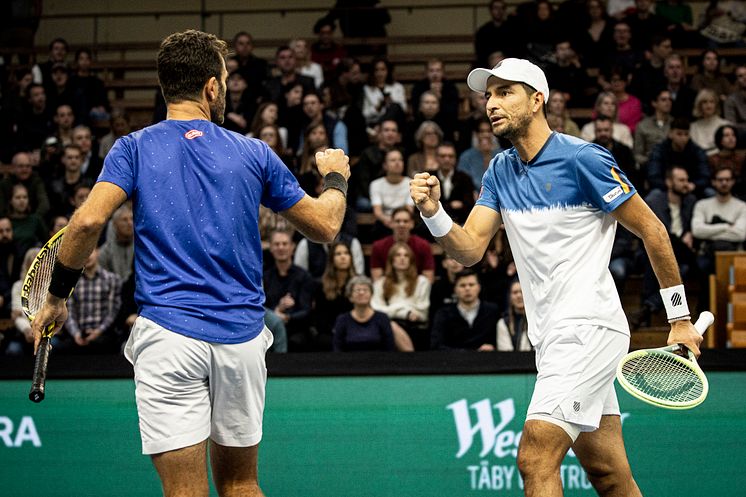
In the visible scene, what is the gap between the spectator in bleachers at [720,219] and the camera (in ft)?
35.1

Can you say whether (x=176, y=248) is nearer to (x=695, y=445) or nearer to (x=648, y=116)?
(x=695, y=445)

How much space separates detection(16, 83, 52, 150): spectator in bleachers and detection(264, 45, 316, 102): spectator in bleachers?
2.85 m

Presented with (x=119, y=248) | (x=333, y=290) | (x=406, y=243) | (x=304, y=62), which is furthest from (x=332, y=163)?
(x=304, y=62)

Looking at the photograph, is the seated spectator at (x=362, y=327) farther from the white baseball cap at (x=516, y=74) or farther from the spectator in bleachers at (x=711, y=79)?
the spectator in bleachers at (x=711, y=79)

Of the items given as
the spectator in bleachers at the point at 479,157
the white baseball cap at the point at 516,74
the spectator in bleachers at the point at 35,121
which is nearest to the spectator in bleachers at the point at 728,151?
the spectator in bleachers at the point at 479,157

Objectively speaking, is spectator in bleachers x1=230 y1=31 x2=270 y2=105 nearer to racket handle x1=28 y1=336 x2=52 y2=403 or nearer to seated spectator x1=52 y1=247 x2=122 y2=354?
seated spectator x1=52 y1=247 x2=122 y2=354

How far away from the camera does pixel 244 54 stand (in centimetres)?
1470

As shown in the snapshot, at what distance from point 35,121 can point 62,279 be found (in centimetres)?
1064

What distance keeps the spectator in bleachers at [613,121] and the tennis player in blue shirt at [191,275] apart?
8.78m

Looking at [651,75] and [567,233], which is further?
[651,75]

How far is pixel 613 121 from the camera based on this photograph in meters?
12.9

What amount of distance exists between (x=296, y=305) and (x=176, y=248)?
19.2ft

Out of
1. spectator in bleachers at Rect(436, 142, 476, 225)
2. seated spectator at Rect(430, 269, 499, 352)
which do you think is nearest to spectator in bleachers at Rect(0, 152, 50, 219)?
spectator in bleachers at Rect(436, 142, 476, 225)

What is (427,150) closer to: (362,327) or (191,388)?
(362,327)
